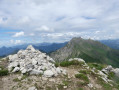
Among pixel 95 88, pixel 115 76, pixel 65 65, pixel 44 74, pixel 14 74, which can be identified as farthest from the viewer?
pixel 65 65

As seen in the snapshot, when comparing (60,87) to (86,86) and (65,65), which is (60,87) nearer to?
(86,86)

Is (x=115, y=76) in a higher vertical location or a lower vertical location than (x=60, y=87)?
lower

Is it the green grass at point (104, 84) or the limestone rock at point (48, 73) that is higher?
the limestone rock at point (48, 73)

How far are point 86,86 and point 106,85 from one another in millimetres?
Answer: 3057

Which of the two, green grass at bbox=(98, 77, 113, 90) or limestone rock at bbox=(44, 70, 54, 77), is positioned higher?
limestone rock at bbox=(44, 70, 54, 77)

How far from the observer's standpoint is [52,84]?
39.3 feet

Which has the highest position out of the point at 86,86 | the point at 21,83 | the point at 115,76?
the point at 21,83

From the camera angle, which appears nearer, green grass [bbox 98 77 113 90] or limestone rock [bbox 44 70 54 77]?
green grass [bbox 98 77 113 90]

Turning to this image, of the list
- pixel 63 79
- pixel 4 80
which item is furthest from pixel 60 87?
pixel 4 80

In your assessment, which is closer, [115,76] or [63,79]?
[63,79]

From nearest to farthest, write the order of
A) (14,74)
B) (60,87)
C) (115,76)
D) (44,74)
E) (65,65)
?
(60,87)
(44,74)
(14,74)
(115,76)
(65,65)

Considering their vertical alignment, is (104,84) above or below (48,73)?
below

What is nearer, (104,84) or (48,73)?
(104,84)

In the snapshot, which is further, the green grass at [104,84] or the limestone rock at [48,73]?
the limestone rock at [48,73]
